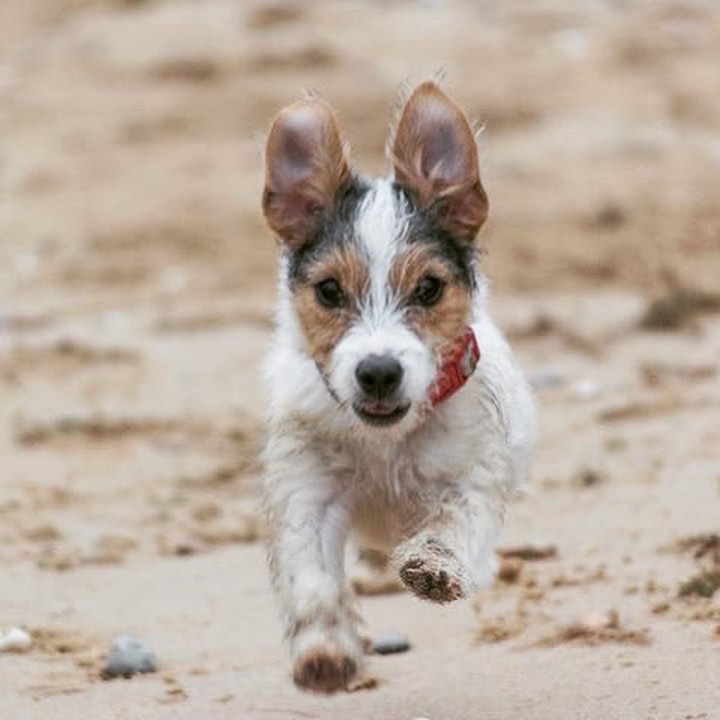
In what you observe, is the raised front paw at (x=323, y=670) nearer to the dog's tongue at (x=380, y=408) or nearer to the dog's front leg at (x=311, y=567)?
the dog's front leg at (x=311, y=567)

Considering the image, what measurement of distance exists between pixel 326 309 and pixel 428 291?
0.27 meters

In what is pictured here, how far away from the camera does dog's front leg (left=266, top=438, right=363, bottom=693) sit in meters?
5.93

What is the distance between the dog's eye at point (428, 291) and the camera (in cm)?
640

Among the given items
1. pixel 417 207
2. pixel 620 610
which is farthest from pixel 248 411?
pixel 417 207

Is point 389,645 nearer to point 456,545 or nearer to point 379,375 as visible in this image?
point 456,545

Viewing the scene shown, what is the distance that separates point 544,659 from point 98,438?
15.6ft

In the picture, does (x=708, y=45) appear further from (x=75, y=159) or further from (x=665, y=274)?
(x=665, y=274)

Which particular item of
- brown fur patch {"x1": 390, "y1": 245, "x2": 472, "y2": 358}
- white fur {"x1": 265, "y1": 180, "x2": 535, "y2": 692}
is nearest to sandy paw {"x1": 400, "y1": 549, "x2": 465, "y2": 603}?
white fur {"x1": 265, "y1": 180, "x2": 535, "y2": 692}

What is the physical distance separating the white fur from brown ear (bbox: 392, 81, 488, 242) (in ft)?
0.37

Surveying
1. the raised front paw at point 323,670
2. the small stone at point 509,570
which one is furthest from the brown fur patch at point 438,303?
the small stone at point 509,570

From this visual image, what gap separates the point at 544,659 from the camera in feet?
22.8

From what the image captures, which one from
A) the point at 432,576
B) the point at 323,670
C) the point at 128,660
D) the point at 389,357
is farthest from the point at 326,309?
the point at 128,660

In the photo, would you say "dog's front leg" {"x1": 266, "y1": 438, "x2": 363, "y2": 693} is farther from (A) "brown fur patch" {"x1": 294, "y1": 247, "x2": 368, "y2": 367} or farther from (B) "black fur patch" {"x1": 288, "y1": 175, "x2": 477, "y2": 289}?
(B) "black fur patch" {"x1": 288, "y1": 175, "x2": 477, "y2": 289}

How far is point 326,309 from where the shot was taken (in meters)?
6.42
